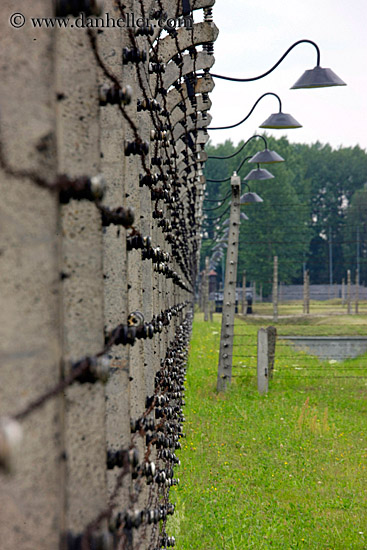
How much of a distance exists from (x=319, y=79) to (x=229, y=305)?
5.91m

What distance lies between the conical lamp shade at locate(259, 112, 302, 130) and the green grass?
433 centimetres

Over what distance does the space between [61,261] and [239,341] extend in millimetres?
25130

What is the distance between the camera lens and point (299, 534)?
5.75m

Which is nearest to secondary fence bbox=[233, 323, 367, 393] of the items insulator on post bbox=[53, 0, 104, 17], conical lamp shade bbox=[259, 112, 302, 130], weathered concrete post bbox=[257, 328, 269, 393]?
weathered concrete post bbox=[257, 328, 269, 393]

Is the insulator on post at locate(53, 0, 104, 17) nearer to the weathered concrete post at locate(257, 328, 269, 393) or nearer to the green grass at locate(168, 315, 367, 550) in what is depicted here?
the green grass at locate(168, 315, 367, 550)

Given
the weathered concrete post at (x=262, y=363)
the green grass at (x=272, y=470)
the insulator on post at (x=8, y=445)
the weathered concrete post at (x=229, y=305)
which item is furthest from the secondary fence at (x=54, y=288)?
the weathered concrete post at (x=229, y=305)

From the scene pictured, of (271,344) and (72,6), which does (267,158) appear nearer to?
(271,344)

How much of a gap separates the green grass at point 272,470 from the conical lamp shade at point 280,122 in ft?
14.2

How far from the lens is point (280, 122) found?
10.5m

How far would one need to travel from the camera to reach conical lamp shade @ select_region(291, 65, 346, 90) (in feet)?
27.0

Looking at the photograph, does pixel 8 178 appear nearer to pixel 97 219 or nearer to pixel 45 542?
pixel 97 219

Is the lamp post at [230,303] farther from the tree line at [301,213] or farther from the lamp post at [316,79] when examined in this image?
the tree line at [301,213]

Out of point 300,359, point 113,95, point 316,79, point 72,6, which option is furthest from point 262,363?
point 72,6

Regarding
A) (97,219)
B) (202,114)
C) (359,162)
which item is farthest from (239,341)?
(359,162)
